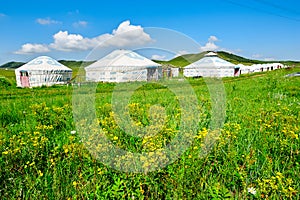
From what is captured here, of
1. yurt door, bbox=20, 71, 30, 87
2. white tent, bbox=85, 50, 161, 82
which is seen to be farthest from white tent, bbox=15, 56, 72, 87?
white tent, bbox=85, 50, 161, 82

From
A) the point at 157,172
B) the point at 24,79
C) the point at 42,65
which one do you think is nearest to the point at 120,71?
the point at 42,65

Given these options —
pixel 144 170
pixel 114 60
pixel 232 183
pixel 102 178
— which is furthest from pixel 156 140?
pixel 114 60

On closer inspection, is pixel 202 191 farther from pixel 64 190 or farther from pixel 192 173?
pixel 64 190

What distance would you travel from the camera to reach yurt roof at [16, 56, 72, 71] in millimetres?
28719

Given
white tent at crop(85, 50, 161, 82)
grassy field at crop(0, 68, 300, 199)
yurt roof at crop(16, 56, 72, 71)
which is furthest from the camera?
white tent at crop(85, 50, 161, 82)

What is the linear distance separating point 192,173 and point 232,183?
40cm

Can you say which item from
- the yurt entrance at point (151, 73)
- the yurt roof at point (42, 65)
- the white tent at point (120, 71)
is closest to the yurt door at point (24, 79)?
the yurt roof at point (42, 65)

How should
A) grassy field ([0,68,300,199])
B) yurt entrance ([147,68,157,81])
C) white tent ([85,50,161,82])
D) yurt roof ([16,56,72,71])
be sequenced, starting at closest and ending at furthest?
grassy field ([0,68,300,199]), yurt roof ([16,56,72,71]), white tent ([85,50,161,82]), yurt entrance ([147,68,157,81])

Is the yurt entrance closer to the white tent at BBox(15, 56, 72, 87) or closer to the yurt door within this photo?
the white tent at BBox(15, 56, 72, 87)

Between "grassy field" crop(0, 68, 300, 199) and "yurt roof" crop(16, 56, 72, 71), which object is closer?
"grassy field" crop(0, 68, 300, 199)

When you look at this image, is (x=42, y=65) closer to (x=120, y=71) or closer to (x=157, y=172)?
(x=120, y=71)

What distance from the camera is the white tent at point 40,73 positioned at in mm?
28609

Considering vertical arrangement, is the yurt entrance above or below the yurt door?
above

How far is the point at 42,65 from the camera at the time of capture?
2922 cm
